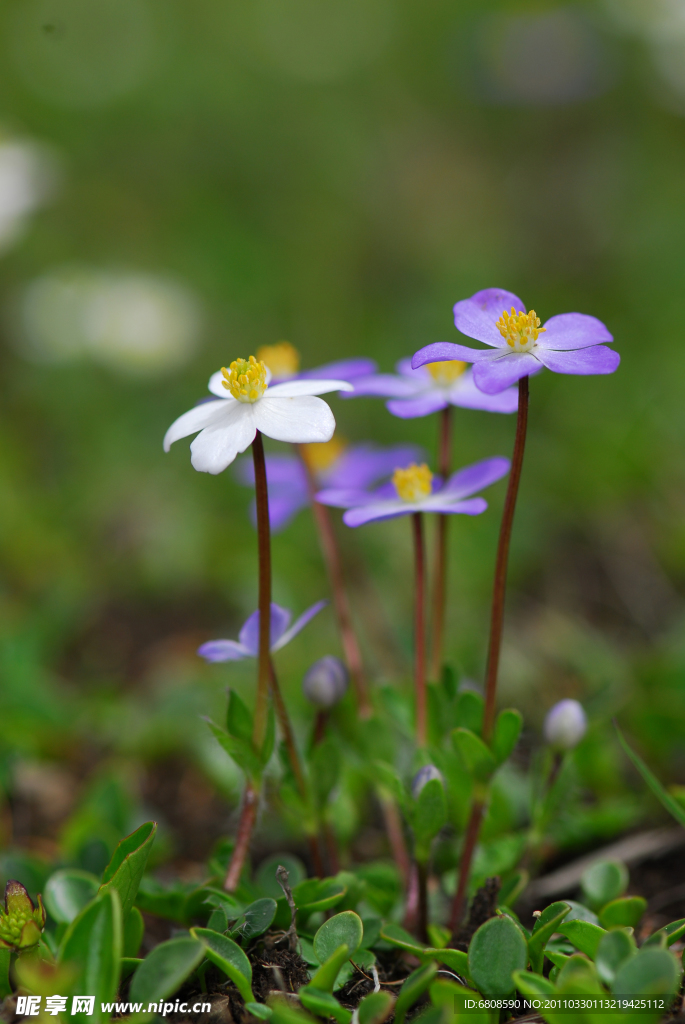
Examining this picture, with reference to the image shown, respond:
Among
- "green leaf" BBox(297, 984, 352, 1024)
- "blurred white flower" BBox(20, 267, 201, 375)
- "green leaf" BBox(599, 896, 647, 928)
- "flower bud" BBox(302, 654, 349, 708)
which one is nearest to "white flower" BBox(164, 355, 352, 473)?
"flower bud" BBox(302, 654, 349, 708)

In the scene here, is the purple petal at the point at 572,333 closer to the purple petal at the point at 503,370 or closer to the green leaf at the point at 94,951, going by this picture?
the purple petal at the point at 503,370

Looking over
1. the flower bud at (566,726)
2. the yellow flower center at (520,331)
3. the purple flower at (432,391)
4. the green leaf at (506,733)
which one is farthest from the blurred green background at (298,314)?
the yellow flower center at (520,331)

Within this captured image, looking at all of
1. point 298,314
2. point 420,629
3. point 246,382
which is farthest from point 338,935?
point 298,314

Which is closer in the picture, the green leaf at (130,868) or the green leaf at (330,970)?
the green leaf at (330,970)

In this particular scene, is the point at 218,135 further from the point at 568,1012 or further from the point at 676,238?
the point at 568,1012

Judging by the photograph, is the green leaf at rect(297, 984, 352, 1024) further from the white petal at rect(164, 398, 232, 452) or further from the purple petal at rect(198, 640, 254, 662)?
the white petal at rect(164, 398, 232, 452)

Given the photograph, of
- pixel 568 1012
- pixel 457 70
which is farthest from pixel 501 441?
pixel 457 70
